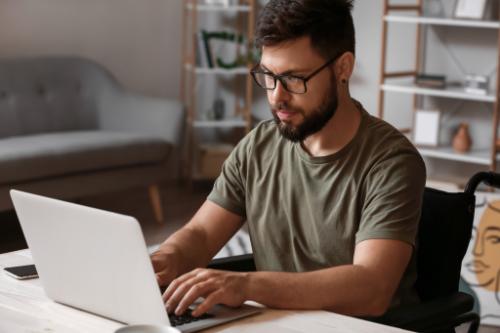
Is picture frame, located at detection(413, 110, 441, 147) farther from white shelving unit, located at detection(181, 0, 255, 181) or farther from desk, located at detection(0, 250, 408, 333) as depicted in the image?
desk, located at detection(0, 250, 408, 333)

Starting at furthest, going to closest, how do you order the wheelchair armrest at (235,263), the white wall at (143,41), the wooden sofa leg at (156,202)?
the white wall at (143,41) < the wooden sofa leg at (156,202) < the wheelchair armrest at (235,263)

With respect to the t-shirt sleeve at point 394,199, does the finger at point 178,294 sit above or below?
below

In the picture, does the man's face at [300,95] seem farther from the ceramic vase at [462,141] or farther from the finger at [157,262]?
the ceramic vase at [462,141]

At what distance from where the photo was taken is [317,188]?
72.8 inches

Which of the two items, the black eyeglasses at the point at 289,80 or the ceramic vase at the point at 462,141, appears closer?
the black eyeglasses at the point at 289,80

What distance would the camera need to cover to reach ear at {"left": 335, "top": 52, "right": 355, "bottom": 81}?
182 centimetres

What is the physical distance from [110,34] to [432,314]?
4.12 m

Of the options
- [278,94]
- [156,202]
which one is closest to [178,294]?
[278,94]

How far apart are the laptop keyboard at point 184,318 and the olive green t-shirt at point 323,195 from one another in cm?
38

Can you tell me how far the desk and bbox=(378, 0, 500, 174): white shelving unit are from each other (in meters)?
3.27

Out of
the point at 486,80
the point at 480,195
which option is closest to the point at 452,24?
the point at 486,80

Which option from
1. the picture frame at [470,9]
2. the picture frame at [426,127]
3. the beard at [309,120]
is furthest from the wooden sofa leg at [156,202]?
the beard at [309,120]

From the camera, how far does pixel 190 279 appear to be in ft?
4.88

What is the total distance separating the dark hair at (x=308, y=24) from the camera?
1.76m
